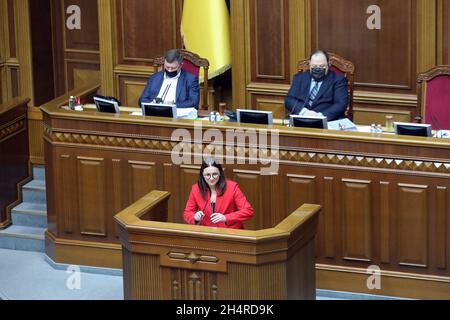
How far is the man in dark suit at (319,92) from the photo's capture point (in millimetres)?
10109

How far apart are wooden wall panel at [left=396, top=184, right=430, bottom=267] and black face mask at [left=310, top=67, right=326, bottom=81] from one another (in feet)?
4.44

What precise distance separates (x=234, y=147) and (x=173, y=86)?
119 cm

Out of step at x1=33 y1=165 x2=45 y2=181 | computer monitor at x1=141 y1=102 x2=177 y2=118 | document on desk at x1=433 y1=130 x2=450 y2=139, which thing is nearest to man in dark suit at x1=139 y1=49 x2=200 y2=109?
computer monitor at x1=141 y1=102 x2=177 y2=118

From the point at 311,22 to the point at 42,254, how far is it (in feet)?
9.72

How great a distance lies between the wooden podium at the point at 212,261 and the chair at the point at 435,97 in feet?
7.63

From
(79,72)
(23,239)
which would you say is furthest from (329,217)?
(79,72)

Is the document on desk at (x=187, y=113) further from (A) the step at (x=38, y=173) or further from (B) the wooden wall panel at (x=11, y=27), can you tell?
(B) the wooden wall panel at (x=11, y=27)

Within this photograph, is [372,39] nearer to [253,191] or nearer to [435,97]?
[435,97]

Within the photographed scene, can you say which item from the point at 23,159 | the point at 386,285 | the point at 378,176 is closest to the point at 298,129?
the point at 378,176

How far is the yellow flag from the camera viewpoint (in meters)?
11.5

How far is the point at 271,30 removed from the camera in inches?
442

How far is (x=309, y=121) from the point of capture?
9.58m

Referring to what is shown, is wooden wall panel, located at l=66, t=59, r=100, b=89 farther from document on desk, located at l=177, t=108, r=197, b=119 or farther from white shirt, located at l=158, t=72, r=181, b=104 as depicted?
A: document on desk, located at l=177, t=108, r=197, b=119
